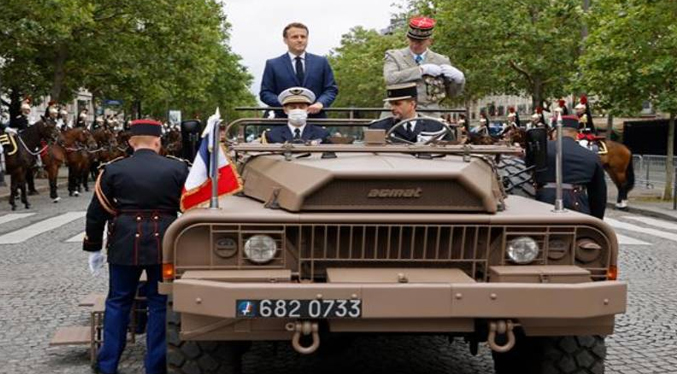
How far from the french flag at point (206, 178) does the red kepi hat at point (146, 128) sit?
814mm

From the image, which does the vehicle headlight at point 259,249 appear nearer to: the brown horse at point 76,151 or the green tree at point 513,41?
the brown horse at point 76,151

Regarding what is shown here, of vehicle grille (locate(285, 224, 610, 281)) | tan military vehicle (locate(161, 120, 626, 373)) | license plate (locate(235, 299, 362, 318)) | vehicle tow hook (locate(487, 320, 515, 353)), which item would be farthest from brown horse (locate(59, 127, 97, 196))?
vehicle tow hook (locate(487, 320, 515, 353))

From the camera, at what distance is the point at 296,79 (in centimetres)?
864

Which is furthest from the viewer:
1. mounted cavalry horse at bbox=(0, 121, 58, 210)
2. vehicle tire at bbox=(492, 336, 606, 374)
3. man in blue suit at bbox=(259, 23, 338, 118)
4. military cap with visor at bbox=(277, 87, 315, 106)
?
mounted cavalry horse at bbox=(0, 121, 58, 210)

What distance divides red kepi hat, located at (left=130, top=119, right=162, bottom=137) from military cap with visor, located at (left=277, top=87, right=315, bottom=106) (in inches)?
59.2

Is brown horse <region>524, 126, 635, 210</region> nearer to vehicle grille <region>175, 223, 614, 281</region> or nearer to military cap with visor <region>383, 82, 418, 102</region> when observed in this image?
military cap with visor <region>383, 82, 418, 102</region>

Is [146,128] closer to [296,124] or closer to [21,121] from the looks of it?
[296,124]

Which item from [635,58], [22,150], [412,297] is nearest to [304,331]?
[412,297]

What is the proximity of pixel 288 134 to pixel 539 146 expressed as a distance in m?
2.02

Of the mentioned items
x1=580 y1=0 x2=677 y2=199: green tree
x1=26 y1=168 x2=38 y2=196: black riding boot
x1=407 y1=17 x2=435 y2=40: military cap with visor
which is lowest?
x1=26 y1=168 x2=38 y2=196: black riding boot

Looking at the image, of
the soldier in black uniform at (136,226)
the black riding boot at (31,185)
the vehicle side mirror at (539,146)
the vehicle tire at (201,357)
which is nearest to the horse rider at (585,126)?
the black riding boot at (31,185)

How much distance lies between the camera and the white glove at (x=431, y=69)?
26.5 feet

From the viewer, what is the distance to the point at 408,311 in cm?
496

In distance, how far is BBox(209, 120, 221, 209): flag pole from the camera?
5488 millimetres
